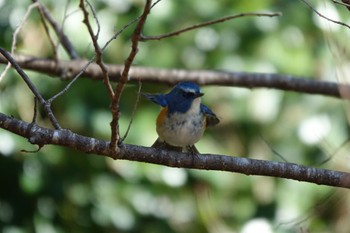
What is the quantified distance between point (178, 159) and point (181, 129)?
2.06 feet

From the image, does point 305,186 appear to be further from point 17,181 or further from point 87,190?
point 17,181

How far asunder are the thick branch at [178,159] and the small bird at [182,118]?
1.89ft

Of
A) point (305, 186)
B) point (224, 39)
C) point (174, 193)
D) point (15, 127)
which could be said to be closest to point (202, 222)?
point (174, 193)

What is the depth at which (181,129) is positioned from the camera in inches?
175

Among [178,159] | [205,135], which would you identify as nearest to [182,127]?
[178,159]

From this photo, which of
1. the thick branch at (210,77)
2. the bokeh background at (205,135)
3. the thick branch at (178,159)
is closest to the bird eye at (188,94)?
the thick branch at (210,77)

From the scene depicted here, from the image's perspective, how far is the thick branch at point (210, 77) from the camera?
16.4 ft

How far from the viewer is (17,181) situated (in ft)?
17.6

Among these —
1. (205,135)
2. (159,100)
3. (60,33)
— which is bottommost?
(159,100)

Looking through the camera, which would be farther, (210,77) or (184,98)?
(210,77)

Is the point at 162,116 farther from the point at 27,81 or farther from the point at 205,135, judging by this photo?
the point at 27,81

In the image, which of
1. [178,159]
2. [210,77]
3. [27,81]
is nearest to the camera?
[27,81]

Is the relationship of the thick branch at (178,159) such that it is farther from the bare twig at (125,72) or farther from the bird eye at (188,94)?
the bird eye at (188,94)

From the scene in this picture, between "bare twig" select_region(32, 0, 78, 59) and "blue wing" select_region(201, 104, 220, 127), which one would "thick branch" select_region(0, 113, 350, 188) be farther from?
"bare twig" select_region(32, 0, 78, 59)
